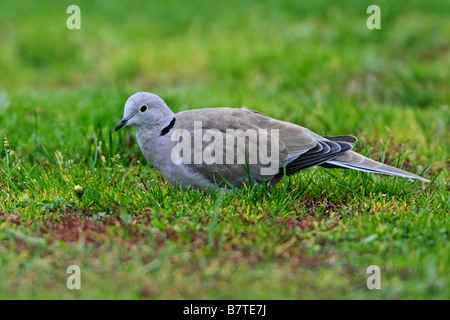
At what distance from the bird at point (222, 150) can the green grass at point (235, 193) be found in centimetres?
15

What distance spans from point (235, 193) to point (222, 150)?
0.33 metres

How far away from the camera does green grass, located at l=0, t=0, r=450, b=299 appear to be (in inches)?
129

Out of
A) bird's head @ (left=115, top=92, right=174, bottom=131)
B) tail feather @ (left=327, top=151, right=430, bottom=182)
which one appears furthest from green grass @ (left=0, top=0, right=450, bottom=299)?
bird's head @ (left=115, top=92, right=174, bottom=131)

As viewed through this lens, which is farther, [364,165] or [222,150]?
[364,165]

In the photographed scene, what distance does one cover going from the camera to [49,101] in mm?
6730

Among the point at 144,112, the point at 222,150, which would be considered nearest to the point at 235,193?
the point at 222,150

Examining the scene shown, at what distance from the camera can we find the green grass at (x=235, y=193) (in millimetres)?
3289

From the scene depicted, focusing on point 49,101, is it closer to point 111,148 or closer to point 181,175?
point 111,148

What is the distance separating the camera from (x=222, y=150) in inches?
174

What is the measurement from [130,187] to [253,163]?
2.94ft

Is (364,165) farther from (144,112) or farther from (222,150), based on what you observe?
(144,112)

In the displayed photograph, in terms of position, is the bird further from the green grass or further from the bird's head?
the green grass

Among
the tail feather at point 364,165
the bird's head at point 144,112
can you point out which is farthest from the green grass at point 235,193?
the bird's head at point 144,112

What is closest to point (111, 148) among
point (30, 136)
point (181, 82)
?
point (30, 136)
